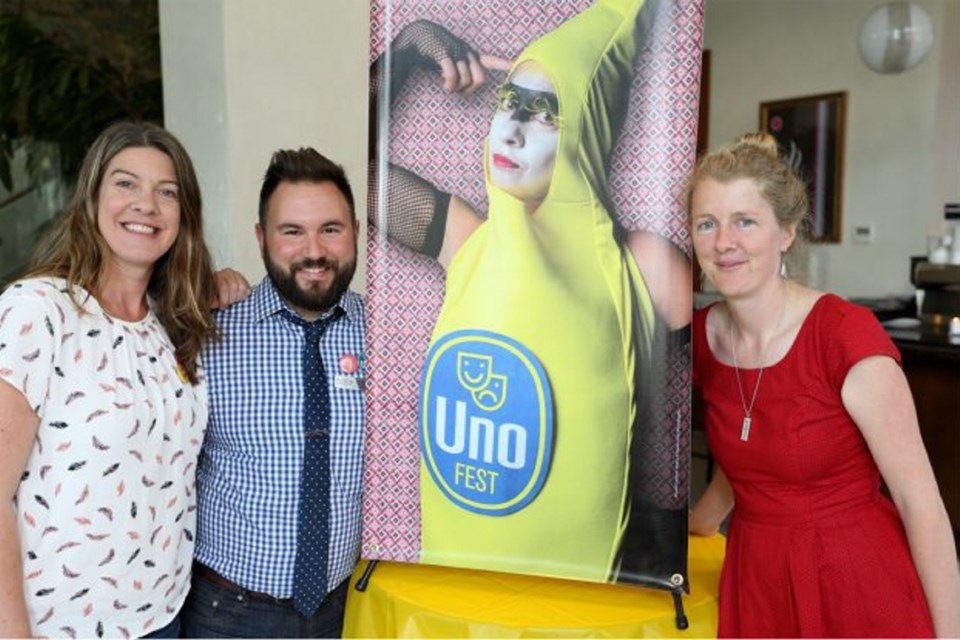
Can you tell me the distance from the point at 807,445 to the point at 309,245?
965mm

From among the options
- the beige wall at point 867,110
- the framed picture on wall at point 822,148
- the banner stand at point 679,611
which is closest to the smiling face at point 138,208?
the banner stand at point 679,611

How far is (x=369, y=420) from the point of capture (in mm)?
1336

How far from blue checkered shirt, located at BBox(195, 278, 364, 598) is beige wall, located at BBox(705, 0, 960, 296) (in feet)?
12.4

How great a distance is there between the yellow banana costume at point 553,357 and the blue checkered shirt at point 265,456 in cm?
25

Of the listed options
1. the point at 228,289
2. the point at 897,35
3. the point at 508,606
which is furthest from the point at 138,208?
the point at 897,35

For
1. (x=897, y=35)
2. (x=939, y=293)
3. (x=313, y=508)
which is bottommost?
(x=313, y=508)

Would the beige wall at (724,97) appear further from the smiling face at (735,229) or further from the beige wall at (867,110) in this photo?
the smiling face at (735,229)

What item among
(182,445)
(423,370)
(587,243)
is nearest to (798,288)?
(587,243)

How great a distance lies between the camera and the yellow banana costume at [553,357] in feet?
3.95

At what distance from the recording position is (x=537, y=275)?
1.23m

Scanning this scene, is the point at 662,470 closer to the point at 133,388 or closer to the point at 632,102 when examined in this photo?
the point at 632,102

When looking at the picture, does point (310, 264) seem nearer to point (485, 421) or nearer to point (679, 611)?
point (485, 421)

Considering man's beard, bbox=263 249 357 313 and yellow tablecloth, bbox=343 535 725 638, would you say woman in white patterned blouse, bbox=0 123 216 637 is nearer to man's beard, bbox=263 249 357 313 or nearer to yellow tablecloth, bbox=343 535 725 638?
man's beard, bbox=263 249 357 313

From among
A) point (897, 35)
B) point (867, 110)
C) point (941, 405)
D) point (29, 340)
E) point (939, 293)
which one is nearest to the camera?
point (29, 340)
